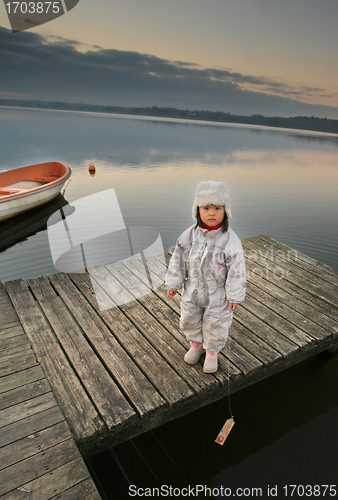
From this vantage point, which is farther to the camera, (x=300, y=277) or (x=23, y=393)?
(x=300, y=277)

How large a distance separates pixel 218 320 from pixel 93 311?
145 centimetres

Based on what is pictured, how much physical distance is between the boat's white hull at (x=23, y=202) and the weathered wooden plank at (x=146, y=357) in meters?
5.78

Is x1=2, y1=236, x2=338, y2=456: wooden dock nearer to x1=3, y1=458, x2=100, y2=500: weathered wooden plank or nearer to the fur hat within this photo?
x1=3, y1=458, x2=100, y2=500: weathered wooden plank

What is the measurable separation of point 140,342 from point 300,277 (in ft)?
8.48

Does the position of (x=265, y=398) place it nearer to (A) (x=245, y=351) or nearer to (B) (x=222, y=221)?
(A) (x=245, y=351)

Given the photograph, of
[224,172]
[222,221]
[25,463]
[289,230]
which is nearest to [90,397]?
[25,463]

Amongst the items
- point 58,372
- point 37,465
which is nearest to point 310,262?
point 58,372

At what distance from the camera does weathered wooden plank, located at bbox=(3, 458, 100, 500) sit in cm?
153

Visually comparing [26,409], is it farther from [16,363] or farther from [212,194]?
[212,194]

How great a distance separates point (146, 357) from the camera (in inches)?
99.3

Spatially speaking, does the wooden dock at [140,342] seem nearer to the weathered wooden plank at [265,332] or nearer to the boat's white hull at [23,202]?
the weathered wooden plank at [265,332]

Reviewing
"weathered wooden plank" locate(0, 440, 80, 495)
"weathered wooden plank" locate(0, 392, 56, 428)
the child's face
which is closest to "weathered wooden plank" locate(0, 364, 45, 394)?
"weathered wooden plank" locate(0, 392, 56, 428)

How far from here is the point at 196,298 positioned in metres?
2.21

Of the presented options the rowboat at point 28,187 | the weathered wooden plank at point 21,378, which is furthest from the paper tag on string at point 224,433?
the rowboat at point 28,187
